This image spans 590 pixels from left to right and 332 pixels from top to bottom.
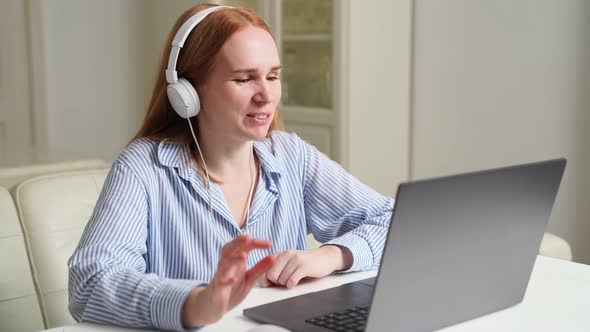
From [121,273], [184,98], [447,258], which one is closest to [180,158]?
[184,98]

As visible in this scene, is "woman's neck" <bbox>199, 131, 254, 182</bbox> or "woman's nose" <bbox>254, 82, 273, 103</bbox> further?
"woman's neck" <bbox>199, 131, 254, 182</bbox>

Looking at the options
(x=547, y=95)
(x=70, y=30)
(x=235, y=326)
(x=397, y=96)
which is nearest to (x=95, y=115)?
(x=70, y=30)

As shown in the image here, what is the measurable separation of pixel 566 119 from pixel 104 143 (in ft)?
8.92

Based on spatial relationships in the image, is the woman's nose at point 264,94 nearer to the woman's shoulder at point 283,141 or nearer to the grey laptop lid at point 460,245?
the woman's shoulder at point 283,141

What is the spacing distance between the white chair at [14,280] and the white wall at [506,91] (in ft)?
7.07

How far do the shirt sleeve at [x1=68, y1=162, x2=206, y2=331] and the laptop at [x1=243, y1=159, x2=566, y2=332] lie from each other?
4.9 inches

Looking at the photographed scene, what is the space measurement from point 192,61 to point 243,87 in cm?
12

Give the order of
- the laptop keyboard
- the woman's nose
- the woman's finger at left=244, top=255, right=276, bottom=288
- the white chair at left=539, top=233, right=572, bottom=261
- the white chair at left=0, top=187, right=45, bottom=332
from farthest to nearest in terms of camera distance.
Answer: the white chair at left=539, top=233, right=572, bottom=261 → the white chair at left=0, top=187, right=45, bottom=332 → the woman's nose → the laptop keyboard → the woman's finger at left=244, top=255, right=276, bottom=288

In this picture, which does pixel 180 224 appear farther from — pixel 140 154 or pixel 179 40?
pixel 179 40

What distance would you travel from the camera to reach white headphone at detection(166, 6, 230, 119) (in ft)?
4.68

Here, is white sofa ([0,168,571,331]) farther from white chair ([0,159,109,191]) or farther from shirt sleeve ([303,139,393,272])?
shirt sleeve ([303,139,393,272])

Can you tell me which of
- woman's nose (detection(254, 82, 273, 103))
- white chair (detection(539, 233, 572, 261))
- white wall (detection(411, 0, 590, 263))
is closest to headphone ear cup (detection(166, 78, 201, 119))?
woman's nose (detection(254, 82, 273, 103))

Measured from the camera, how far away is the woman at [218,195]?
1.26 m

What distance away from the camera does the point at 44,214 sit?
1.77m
